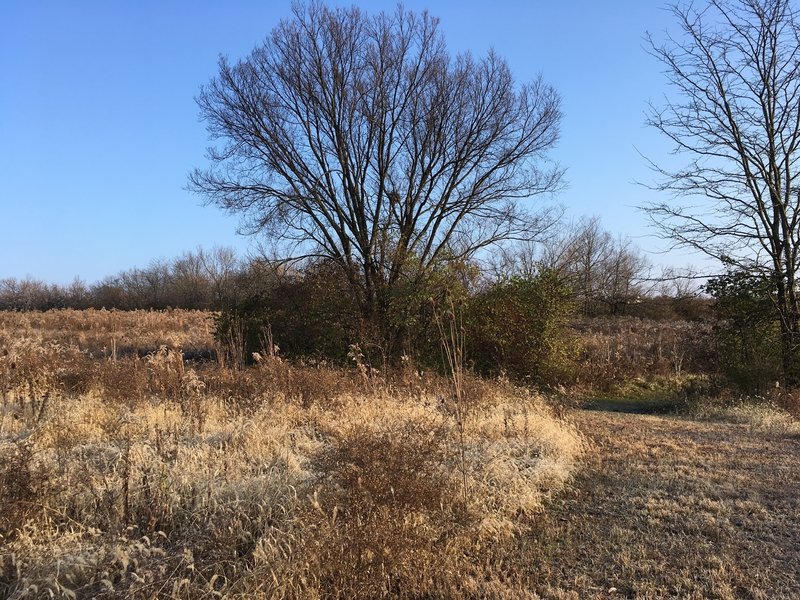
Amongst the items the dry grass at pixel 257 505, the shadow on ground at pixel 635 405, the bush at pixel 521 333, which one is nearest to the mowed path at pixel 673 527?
the dry grass at pixel 257 505

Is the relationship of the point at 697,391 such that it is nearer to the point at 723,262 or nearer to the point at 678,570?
the point at 723,262

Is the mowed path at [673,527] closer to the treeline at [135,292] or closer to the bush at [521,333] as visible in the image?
the bush at [521,333]

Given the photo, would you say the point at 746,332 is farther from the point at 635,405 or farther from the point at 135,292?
the point at 135,292

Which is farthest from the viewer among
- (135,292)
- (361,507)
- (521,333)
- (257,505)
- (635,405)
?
(135,292)

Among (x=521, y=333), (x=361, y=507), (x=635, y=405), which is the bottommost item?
(x=635, y=405)

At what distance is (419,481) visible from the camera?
3600mm

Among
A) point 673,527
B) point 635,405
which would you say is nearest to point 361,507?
point 673,527

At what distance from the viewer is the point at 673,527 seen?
415cm

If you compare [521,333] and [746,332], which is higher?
[521,333]

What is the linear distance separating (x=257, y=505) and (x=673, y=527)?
302 centimetres

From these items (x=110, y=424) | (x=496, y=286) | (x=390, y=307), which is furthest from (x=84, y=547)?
(x=496, y=286)

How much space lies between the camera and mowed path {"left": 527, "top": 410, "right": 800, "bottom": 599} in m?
3.31

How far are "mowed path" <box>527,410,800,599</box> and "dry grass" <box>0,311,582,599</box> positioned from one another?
0.26 metres

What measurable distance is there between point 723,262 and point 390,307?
790 cm
